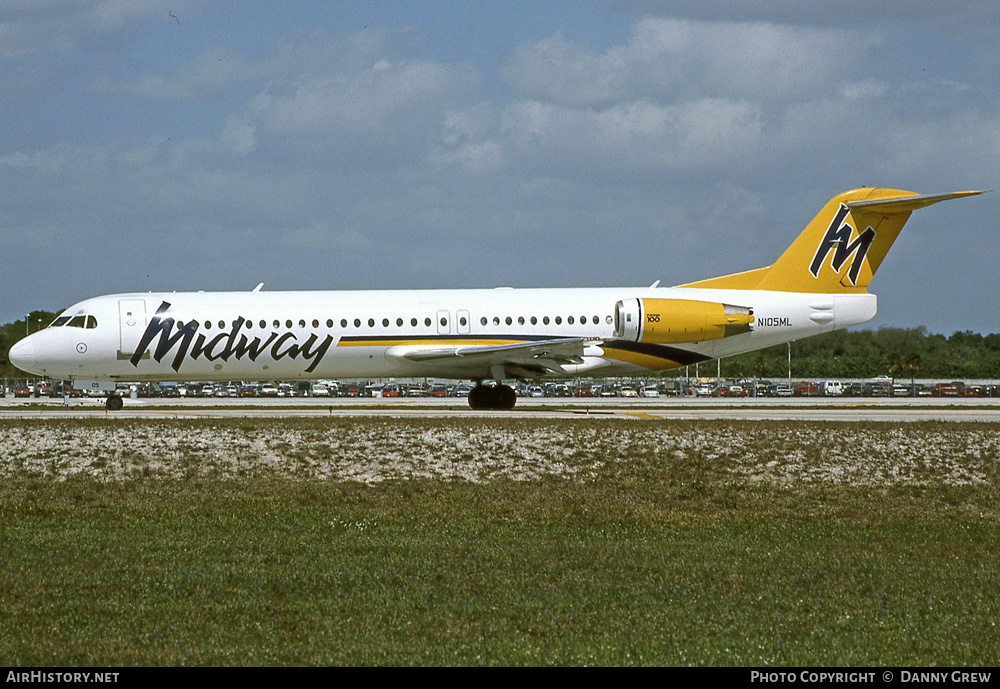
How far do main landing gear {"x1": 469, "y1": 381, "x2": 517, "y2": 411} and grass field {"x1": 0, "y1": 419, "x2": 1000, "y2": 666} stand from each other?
8.73m

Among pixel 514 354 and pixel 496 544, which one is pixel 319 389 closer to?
pixel 514 354

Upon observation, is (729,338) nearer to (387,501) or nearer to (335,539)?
(387,501)

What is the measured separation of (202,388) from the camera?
8069cm

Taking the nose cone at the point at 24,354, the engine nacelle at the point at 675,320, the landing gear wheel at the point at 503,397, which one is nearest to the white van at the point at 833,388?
the engine nacelle at the point at 675,320

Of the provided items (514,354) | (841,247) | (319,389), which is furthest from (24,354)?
(319,389)

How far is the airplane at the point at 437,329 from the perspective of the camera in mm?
32250

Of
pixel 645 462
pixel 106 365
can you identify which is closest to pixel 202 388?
pixel 106 365

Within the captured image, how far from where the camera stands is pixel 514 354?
1234 inches

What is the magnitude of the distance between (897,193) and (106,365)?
25.3 metres

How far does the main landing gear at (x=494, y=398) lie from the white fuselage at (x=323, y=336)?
449mm

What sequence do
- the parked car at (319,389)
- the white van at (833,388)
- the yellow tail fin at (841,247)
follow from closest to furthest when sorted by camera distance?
the yellow tail fin at (841,247), the white van at (833,388), the parked car at (319,389)

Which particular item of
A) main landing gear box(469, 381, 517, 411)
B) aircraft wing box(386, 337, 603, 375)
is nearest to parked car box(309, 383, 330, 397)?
main landing gear box(469, 381, 517, 411)

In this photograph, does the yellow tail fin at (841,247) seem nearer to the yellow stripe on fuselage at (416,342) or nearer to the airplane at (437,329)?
the airplane at (437,329)

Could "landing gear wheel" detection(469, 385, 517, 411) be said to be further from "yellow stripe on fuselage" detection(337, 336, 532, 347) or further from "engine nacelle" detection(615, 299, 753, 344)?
"engine nacelle" detection(615, 299, 753, 344)
